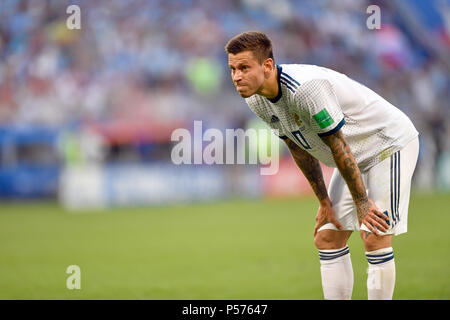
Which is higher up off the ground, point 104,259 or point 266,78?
point 266,78

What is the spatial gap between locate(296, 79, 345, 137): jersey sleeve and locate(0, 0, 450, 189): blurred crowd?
16.5 metres

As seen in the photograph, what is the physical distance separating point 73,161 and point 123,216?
3.82 meters

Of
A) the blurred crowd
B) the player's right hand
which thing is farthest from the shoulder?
the blurred crowd

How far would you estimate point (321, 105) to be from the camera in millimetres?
4133

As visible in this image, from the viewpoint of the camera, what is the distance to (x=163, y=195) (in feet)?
61.4

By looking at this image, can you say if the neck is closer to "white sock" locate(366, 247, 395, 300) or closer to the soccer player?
the soccer player

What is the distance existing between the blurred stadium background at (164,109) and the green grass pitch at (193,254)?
4.7 inches

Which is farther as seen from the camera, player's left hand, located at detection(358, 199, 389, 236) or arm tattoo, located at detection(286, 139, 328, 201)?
arm tattoo, located at detection(286, 139, 328, 201)

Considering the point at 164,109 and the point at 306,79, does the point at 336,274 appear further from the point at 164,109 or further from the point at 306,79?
the point at 164,109

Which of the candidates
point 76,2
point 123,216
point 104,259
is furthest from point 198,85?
point 104,259

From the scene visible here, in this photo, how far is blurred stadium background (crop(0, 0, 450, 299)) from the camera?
45.5 feet

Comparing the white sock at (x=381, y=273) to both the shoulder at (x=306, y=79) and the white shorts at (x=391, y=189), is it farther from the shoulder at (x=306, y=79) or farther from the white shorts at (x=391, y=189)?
the shoulder at (x=306, y=79)
